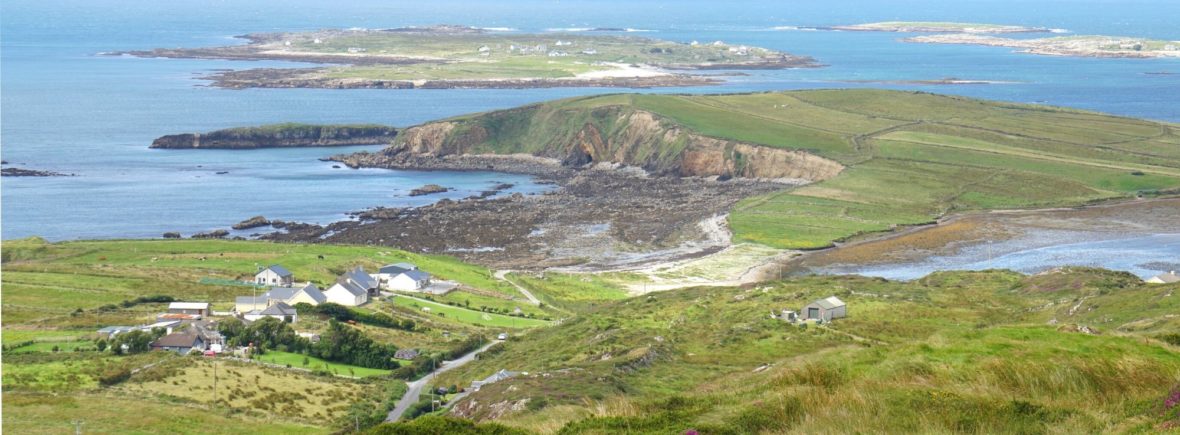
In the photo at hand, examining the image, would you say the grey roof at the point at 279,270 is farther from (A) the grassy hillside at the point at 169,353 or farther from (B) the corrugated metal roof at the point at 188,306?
(B) the corrugated metal roof at the point at 188,306

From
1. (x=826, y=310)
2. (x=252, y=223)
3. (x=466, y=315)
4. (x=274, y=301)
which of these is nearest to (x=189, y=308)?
(x=274, y=301)

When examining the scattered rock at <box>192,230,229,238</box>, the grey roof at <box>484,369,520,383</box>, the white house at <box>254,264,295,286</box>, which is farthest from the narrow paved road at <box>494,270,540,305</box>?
the grey roof at <box>484,369,520,383</box>

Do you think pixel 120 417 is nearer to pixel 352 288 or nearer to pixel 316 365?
pixel 316 365

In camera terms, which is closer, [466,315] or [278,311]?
[278,311]

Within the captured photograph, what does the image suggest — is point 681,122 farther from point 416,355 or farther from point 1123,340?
point 1123,340

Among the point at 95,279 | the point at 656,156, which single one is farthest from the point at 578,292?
the point at 656,156

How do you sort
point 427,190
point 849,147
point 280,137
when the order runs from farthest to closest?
1. point 280,137
2. point 849,147
3. point 427,190

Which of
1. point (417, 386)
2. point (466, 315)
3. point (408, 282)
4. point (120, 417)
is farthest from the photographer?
point (408, 282)
